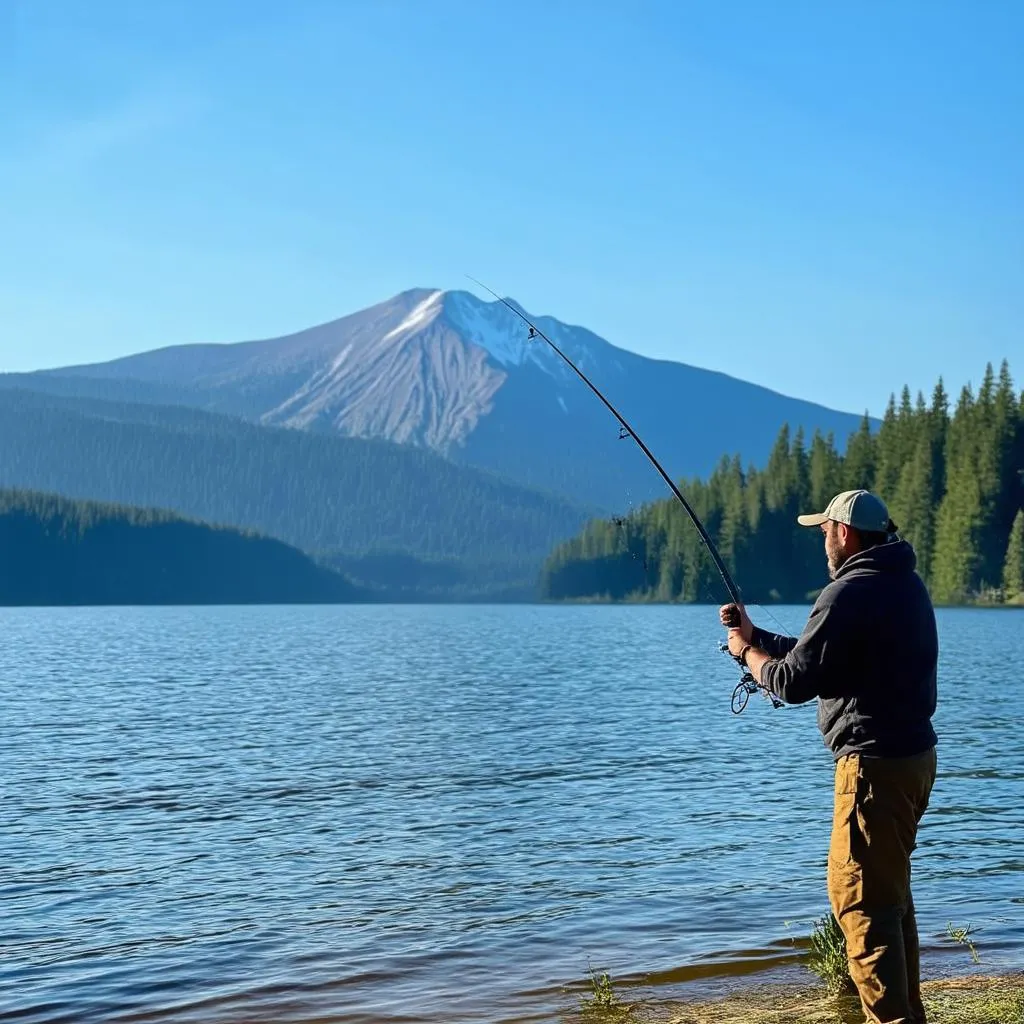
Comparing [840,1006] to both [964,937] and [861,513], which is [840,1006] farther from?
[861,513]

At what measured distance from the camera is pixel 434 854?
17.2m

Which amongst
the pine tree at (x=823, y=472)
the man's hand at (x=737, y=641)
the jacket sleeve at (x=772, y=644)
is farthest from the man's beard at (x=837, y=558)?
the pine tree at (x=823, y=472)

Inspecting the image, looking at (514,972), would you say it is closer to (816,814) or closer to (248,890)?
(248,890)

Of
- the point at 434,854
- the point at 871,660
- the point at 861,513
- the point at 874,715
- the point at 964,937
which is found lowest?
the point at 434,854

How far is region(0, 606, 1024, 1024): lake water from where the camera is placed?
11.9 meters

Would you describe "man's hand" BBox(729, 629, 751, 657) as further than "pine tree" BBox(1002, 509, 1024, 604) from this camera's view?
No

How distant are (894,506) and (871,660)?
117987mm

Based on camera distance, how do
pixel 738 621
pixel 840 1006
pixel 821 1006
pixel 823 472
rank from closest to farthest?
pixel 738 621 → pixel 840 1006 → pixel 821 1006 → pixel 823 472

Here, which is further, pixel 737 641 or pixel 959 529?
pixel 959 529

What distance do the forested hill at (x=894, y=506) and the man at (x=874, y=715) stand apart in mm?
87281

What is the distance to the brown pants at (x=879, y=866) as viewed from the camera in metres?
7.81

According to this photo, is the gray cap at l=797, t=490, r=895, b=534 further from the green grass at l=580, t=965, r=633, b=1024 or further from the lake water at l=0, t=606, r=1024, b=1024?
the lake water at l=0, t=606, r=1024, b=1024

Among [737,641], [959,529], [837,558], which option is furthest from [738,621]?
[959,529]

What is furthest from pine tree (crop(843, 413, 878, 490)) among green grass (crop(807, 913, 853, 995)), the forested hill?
green grass (crop(807, 913, 853, 995))
